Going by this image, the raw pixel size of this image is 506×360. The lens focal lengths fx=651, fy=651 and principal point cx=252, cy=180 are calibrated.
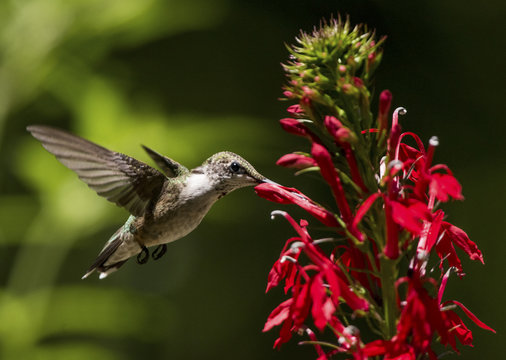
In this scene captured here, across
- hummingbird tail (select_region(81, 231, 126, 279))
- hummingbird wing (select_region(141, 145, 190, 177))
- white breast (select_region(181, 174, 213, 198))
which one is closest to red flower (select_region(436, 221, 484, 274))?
white breast (select_region(181, 174, 213, 198))

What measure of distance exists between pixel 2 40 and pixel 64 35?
179mm

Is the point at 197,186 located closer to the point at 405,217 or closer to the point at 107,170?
the point at 107,170

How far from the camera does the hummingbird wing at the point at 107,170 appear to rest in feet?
4.02

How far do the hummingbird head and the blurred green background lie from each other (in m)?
0.68

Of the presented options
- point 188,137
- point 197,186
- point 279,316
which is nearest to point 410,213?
point 279,316

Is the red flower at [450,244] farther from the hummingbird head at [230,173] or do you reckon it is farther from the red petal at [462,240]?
the hummingbird head at [230,173]

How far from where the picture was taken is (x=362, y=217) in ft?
2.83

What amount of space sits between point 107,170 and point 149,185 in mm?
117

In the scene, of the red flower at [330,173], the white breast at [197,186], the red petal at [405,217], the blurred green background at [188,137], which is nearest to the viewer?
the red petal at [405,217]

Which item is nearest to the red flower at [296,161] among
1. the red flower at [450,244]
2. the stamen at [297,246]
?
the stamen at [297,246]

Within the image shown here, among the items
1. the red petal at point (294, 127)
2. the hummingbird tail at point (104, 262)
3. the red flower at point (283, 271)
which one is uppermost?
the red petal at point (294, 127)

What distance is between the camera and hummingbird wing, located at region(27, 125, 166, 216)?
48.2 inches

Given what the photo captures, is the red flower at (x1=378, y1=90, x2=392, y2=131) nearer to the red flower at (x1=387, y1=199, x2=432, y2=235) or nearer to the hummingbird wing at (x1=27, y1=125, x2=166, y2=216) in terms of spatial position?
the red flower at (x1=387, y1=199, x2=432, y2=235)

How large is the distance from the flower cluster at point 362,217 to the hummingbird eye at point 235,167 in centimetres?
30
